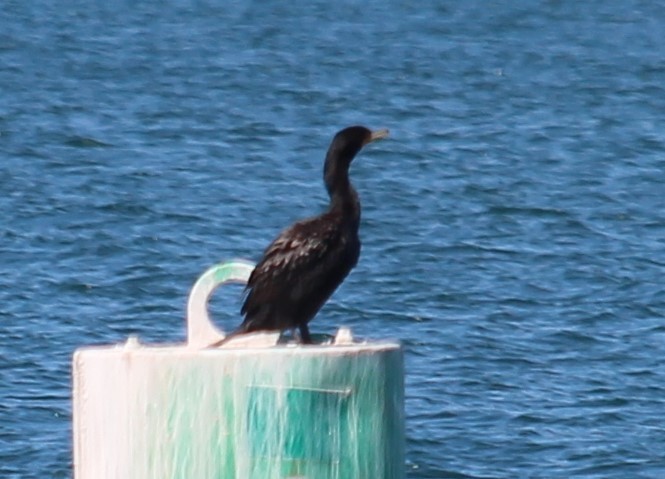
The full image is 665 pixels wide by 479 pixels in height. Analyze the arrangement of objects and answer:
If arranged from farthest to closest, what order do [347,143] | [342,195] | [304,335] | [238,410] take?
1. [347,143]
2. [342,195]
3. [304,335]
4. [238,410]

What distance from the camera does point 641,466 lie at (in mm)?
9719

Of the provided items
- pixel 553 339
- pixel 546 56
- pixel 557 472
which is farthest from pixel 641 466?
pixel 546 56

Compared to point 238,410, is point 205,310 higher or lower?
higher

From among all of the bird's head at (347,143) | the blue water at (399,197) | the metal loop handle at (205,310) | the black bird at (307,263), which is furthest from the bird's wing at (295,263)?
the blue water at (399,197)

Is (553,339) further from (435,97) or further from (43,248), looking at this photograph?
(435,97)

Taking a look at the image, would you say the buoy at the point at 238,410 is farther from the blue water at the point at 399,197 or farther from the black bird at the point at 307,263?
the blue water at the point at 399,197

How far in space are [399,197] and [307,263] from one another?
1139 centimetres

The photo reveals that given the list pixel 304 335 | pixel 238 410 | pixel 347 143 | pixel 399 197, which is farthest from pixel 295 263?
pixel 399 197

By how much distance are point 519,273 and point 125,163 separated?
16.8 feet

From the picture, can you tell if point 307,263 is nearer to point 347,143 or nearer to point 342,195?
point 342,195

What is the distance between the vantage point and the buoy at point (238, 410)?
3848mm

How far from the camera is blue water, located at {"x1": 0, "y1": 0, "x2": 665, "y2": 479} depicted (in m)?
10.7

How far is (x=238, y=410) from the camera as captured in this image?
385 cm

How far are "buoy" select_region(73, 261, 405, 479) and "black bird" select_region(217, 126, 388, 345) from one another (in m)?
1.25
